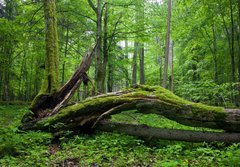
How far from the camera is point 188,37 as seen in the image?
16.7 meters

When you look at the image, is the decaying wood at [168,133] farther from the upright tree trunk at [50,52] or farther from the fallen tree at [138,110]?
the upright tree trunk at [50,52]

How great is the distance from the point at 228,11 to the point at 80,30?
9.40 meters

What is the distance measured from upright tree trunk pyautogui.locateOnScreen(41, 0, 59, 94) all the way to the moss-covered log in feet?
5.11

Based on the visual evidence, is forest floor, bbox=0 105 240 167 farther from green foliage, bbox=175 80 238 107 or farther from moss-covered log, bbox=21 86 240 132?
green foliage, bbox=175 80 238 107

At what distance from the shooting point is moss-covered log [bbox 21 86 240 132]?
5.31 m

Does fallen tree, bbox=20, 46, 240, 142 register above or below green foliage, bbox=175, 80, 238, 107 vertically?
below

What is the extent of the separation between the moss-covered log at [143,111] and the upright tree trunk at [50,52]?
156cm

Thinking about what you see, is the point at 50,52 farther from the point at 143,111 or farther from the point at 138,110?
the point at 143,111

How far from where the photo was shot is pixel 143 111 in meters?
5.91

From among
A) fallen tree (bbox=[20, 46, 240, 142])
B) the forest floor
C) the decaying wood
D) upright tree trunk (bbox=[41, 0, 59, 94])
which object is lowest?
the forest floor

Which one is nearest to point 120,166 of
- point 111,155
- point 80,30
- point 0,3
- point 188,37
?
point 111,155

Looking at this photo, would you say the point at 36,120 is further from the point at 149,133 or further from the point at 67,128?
the point at 149,133

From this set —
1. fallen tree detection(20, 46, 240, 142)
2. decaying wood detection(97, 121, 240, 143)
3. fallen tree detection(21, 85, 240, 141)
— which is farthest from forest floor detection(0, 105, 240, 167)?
fallen tree detection(21, 85, 240, 141)

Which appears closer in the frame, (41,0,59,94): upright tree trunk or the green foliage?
(41,0,59,94): upright tree trunk
